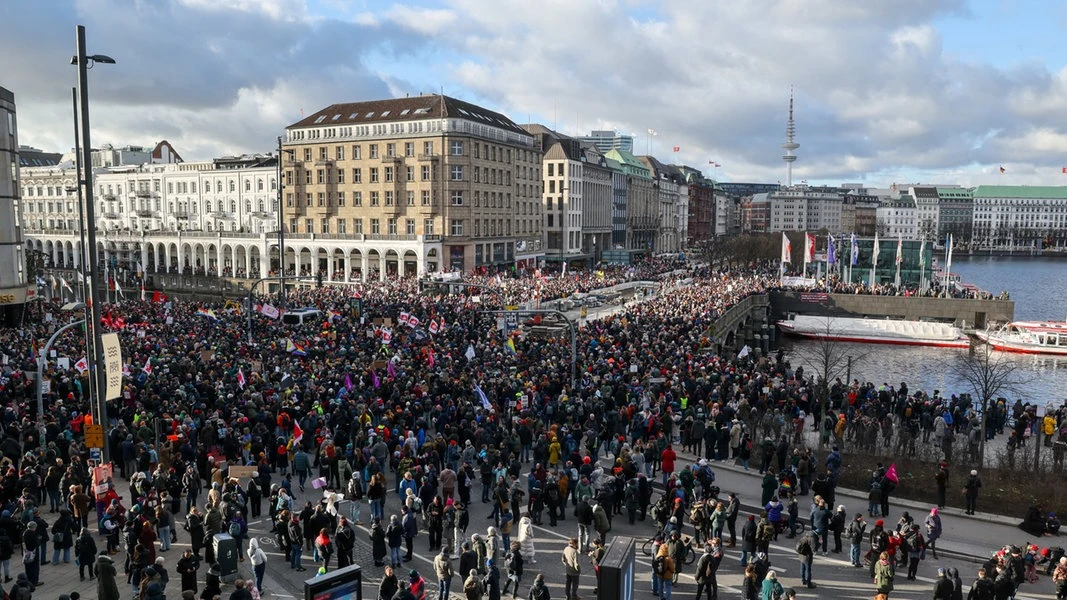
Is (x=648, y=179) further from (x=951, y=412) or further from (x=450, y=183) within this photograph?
(x=951, y=412)

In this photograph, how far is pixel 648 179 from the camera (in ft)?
519

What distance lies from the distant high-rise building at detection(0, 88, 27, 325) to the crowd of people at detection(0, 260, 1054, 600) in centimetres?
546

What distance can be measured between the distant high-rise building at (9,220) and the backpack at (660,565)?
4304 centimetres

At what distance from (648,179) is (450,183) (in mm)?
80089

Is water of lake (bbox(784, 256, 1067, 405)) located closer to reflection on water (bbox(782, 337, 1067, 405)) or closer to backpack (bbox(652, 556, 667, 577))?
reflection on water (bbox(782, 337, 1067, 405))

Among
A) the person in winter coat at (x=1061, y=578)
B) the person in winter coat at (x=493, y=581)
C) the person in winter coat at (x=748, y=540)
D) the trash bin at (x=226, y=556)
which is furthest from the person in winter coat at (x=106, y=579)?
the person in winter coat at (x=1061, y=578)

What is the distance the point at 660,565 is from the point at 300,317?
118ft

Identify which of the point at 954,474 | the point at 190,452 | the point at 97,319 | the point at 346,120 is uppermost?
the point at 346,120

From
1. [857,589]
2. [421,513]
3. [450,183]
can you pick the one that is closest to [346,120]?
[450,183]

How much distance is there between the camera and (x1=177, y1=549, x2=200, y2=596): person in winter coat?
13.9 m

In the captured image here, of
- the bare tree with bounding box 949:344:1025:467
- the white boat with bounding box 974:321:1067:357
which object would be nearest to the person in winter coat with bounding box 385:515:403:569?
the bare tree with bounding box 949:344:1025:467

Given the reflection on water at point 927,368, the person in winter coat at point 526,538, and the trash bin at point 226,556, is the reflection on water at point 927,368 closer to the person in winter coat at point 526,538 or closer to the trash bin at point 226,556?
the person in winter coat at point 526,538

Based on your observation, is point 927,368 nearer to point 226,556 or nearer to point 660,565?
point 660,565

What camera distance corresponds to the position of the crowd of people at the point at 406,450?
15.6 meters
